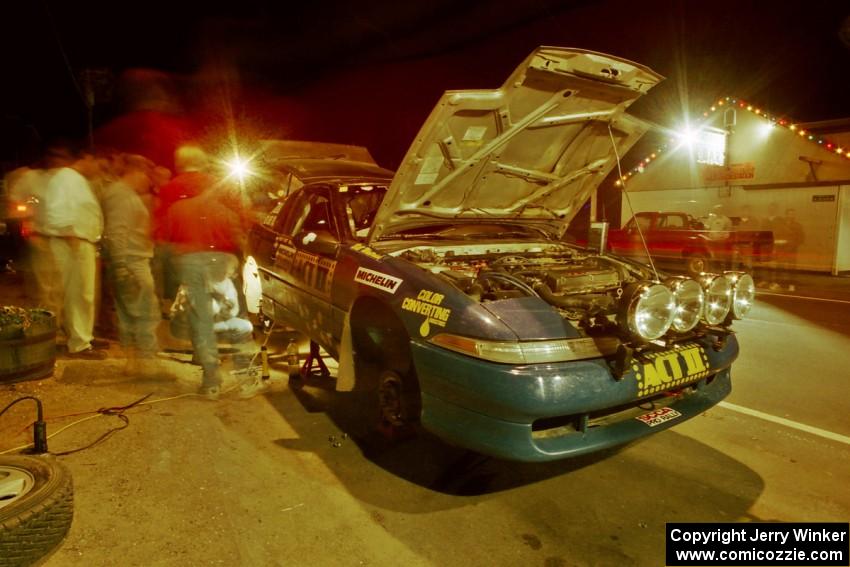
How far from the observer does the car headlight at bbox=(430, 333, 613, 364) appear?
2.65 meters

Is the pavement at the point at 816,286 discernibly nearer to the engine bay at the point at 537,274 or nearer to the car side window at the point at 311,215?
the engine bay at the point at 537,274

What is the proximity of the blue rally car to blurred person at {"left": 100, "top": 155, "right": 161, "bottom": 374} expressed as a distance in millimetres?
1219

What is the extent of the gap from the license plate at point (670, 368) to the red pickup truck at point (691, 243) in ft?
35.5

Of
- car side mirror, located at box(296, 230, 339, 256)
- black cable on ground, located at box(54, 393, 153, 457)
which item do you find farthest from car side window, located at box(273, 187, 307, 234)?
black cable on ground, located at box(54, 393, 153, 457)

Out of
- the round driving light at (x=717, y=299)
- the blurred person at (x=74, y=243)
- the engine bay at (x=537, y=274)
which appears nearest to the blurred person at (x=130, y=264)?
the blurred person at (x=74, y=243)

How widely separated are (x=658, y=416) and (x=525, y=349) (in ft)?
3.12

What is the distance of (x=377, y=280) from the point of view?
3441mm

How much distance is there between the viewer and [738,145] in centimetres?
1745

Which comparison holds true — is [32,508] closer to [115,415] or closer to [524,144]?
[115,415]

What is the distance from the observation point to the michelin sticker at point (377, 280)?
329 cm

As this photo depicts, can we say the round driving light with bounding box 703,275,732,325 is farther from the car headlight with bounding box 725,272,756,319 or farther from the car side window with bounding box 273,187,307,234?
the car side window with bounding box 273,187,307,234

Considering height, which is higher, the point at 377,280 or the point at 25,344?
the point at 377,280

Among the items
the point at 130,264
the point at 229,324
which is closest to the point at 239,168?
the point at 130,264

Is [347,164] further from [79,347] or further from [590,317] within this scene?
[590,317]
